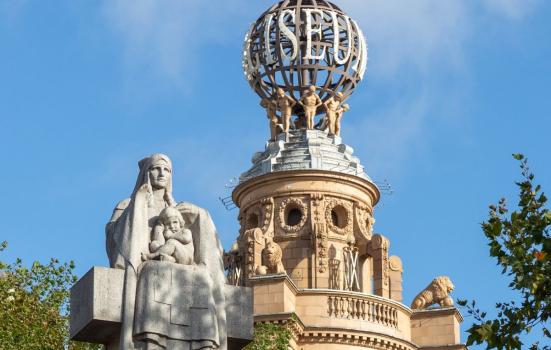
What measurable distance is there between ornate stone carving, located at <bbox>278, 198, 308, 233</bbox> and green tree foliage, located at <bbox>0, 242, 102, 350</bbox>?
1911cm

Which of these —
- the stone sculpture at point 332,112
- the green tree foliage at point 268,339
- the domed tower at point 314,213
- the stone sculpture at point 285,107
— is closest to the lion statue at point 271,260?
the domed tower at point 314,213

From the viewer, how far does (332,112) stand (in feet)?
206

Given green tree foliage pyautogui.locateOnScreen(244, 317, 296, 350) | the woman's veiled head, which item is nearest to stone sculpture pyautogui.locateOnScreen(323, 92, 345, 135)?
green tree foliage pyautogui.locateOnScreen(244, 317, 296, 350)

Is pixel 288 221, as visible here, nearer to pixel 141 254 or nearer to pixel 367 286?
pixel 367 286

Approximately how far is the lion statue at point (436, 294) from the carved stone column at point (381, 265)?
1357 mm

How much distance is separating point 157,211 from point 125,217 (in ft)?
1.45

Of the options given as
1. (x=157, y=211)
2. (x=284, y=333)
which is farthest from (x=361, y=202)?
(x=157, y=211)

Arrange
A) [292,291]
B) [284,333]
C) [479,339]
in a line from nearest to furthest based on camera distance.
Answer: [479,339] < [284,333] < [292,291]

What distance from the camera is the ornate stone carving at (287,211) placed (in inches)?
2313

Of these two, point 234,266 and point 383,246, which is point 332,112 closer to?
point 383,246

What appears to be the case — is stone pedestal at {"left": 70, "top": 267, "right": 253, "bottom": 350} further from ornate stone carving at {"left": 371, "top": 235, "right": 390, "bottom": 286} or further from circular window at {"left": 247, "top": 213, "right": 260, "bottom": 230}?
circular window at {"left": 247, "top": 213, "right": 260, "bottom": 230}

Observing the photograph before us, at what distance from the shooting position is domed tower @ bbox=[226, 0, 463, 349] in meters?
55.2

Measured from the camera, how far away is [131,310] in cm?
1691

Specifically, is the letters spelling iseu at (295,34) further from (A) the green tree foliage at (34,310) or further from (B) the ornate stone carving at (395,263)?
(A) the green tree foliage at (34,310)
